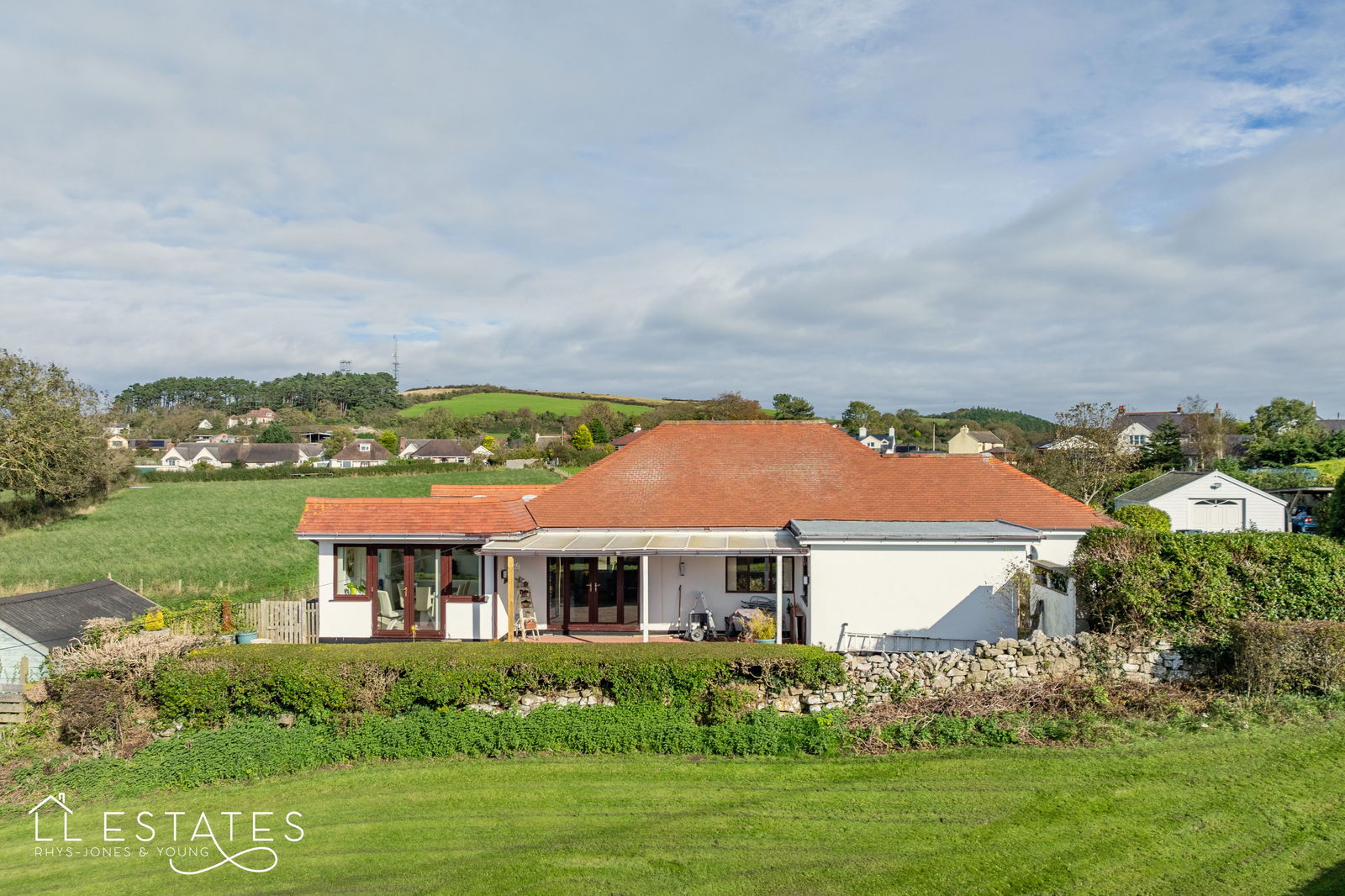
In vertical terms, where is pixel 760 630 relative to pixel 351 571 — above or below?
below

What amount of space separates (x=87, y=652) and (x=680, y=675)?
9514 millimetres

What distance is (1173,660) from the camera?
11156 mm

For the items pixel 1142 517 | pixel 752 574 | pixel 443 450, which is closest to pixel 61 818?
pixel 752 574

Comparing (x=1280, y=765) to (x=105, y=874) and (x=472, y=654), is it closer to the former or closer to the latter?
(x=472, y=654)

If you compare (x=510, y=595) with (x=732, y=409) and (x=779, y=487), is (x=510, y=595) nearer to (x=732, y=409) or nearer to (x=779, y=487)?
(x=779, y=487)

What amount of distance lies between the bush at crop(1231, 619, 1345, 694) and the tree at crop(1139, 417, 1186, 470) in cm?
5371

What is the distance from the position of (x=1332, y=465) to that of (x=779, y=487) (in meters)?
50.7

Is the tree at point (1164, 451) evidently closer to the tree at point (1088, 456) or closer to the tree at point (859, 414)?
the tree at point (1088, 456)

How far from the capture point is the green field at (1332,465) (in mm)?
46041

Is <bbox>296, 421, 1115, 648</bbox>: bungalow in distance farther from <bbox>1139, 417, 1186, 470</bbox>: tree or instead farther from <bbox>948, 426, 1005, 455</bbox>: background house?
<bbox>1139, 417, 1186, 470</bbox>: tree

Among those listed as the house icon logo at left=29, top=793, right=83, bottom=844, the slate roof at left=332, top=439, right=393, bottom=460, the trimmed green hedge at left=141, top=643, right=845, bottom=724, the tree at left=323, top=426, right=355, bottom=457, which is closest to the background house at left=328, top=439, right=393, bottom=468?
the slate roof at left=332, top=439, right=393, bottom=460

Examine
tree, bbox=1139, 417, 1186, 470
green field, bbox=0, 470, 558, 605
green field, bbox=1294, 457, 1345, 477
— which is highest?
tree, bbox=1139, 417, 1186, 470

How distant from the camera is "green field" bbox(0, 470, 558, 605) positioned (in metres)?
25.6

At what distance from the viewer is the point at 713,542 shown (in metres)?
15.9
